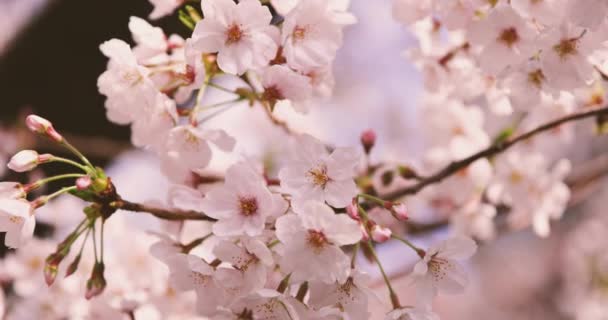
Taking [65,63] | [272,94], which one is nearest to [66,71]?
[65,63]

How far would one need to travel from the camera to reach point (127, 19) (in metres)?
2.13

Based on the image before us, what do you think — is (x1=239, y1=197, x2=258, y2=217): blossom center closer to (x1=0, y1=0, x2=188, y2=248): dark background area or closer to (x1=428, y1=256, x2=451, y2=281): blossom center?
(x1=428, y1=256, x2=451, y2=281): blossom center

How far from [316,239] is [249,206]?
151mm

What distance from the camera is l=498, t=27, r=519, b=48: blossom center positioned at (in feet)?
4.37

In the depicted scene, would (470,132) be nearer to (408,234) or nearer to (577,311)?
(408,234)

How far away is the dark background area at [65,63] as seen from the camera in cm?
218

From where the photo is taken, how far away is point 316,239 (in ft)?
3.83

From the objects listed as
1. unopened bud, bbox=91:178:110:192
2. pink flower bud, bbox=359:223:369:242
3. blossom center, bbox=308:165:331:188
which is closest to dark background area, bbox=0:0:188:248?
unopened bud, bbox=91:178:110:192

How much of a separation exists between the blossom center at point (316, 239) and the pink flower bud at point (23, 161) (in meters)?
0.57

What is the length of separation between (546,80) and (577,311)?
3.19 meters

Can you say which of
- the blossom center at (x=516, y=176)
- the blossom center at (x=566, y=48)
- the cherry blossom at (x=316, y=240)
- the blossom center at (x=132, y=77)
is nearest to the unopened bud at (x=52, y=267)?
the blossom center at (x=132, y=77)

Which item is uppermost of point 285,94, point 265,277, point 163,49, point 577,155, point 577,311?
point 577,155

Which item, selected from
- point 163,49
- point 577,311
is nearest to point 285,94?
point 163,49

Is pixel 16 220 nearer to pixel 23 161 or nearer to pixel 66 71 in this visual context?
pixel 23 161
